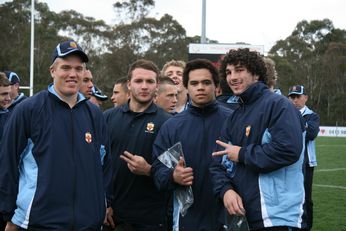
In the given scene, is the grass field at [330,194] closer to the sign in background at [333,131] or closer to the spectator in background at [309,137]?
the spectator in background at [309,137]

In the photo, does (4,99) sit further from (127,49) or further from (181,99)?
(127,49)

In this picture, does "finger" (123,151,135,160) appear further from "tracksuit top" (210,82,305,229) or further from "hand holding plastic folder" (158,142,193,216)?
"tracksuit top" (210,82,305,229)

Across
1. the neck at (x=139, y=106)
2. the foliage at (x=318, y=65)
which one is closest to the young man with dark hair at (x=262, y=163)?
the neck at (x=139, y=106)

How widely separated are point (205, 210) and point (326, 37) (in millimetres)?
60665

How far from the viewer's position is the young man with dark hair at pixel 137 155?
4.63 m

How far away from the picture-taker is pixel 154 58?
50594 mm

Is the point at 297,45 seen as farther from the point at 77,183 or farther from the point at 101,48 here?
the point at 77,183

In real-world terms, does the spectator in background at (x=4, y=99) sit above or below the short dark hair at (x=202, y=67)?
below

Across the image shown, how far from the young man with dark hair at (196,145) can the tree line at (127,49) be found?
129 ft

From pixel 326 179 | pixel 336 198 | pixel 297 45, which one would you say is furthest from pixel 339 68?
pixel 336 198

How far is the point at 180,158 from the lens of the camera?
162 inches

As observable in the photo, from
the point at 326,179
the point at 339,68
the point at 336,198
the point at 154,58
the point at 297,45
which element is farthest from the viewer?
the point at 297,45

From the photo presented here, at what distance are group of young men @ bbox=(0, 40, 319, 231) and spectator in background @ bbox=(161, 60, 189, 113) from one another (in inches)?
78.2

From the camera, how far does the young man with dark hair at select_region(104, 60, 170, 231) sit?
463 centimetres
